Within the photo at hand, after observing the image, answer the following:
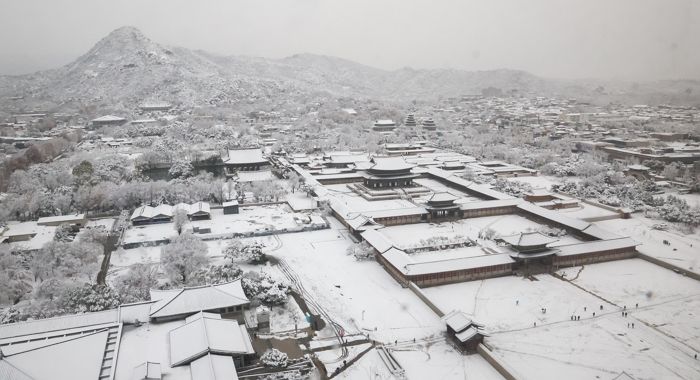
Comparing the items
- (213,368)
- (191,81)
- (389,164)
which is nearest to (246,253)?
(213,368)

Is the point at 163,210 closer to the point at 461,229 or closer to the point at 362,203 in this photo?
the point at 362,203

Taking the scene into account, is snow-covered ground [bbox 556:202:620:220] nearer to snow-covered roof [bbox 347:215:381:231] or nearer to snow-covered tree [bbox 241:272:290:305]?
snow-covered roof [bbox 347:215:381:231]

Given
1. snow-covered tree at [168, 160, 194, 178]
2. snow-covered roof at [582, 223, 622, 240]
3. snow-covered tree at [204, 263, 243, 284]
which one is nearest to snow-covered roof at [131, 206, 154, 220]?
snow-covered tree at [168, 160, 194, 178]

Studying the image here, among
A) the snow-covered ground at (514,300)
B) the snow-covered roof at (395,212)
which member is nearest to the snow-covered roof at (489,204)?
the snow-covered roof at (395,212)

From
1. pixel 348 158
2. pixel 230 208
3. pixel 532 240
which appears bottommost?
pixel 230 208

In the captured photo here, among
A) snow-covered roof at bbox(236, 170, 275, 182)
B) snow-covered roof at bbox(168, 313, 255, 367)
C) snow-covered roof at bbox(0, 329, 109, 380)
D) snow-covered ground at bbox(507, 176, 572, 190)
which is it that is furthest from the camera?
snow-covered roof at bbox(236, 170, 275, 182)

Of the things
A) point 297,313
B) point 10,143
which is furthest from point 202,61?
point 297,313

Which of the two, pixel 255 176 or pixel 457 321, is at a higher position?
pixel 255 176
